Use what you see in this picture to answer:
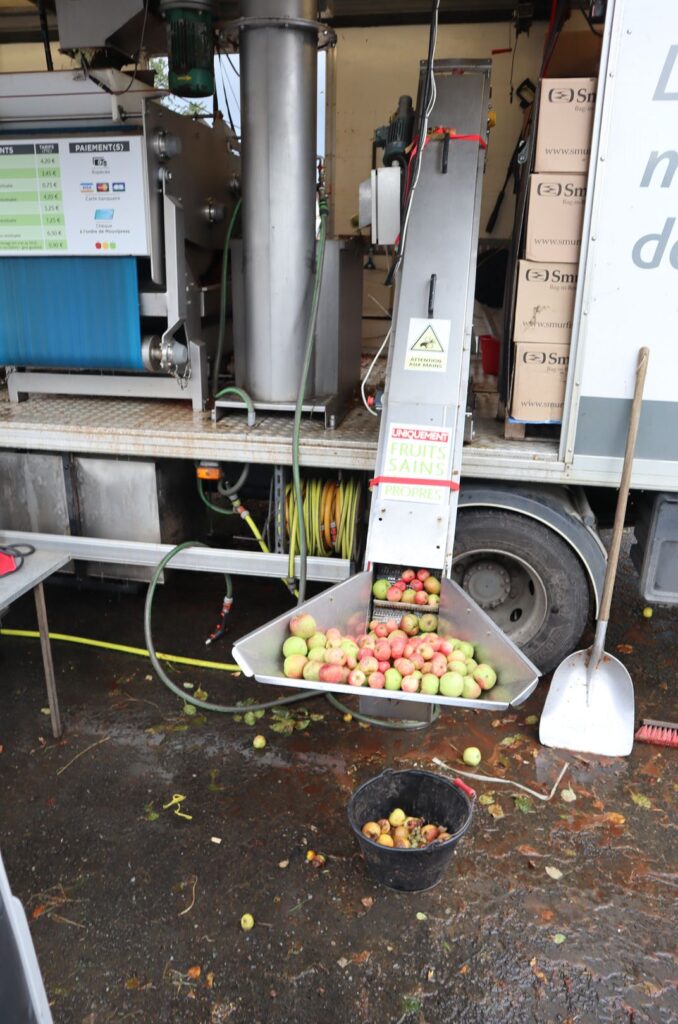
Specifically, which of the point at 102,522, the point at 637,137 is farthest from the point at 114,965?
the point at 637,137

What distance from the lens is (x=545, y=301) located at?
3.07 metres

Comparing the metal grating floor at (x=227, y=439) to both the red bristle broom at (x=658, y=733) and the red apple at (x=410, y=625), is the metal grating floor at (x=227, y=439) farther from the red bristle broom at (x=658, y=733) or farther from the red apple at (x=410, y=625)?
the red bristle broom at (x=658, y=733)

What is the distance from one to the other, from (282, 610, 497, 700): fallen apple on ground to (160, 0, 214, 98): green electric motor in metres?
2.78

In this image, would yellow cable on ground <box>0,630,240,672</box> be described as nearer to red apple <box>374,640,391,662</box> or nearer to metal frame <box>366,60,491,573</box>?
red apple <box>374,640,391,662</box>

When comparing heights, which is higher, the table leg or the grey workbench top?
the grey workbench top

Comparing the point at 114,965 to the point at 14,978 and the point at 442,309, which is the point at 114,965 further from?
the point at 442,309

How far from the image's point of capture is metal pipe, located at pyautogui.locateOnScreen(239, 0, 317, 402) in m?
3.36

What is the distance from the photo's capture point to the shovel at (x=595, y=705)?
3.15 meters

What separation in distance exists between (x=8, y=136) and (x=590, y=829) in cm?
408

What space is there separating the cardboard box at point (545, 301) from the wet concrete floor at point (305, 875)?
1.71 m

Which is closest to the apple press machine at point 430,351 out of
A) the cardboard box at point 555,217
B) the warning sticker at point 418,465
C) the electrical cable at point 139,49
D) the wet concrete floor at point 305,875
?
the warning sticker at point 418,465

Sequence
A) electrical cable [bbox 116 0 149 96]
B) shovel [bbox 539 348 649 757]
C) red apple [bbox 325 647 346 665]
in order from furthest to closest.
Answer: electrical cable [bbox 116 0 149 96]
shovel [bbox 539 348 649 757]
red apple [bbox 325 647 346 665]

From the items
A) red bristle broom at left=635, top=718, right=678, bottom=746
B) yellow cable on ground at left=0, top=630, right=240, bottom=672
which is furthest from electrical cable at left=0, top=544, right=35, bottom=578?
red bristle broom at left=635, top=718, right=678, bottom=746

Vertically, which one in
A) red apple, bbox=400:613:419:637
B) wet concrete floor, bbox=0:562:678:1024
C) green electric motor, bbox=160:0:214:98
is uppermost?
green electric motor, bbox=160:0:214:98
